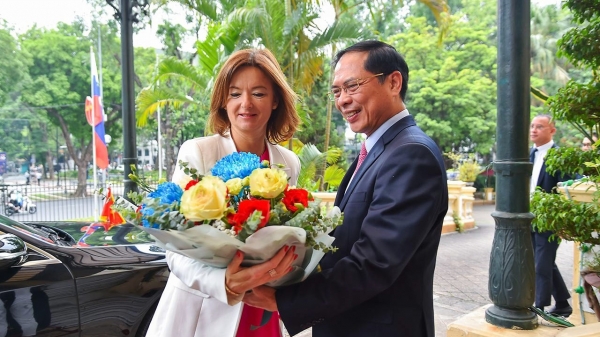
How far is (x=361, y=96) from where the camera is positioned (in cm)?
166

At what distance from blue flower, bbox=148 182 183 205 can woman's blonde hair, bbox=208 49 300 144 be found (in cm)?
85

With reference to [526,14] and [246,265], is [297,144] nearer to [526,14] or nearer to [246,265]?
[526,14]

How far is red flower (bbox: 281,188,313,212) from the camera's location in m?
1.27

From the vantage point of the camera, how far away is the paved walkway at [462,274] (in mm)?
5063

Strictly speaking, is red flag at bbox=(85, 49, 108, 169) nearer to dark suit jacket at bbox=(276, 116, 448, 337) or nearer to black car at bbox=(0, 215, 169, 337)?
black car at bbox=(0, 215, 169, 337)

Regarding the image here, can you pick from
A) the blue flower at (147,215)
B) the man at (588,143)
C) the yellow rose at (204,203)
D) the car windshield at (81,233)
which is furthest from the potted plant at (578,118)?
the car windshield at (81,233)

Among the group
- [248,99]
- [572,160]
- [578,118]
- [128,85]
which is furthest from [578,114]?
[128,85]

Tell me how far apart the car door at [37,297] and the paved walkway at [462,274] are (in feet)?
6.97

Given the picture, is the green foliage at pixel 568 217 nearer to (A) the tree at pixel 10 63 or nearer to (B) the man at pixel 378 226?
(B) the man at pixel 378 226

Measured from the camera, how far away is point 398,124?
165 cm

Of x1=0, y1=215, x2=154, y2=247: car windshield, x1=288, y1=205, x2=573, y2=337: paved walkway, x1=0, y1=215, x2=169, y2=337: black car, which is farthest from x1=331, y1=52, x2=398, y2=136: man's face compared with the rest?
x1=288, y1=205, x2=573, y2=337: paved walkway

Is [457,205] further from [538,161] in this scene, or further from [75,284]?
[75,284]

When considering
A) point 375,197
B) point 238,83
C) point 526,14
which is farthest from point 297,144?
point 375,197

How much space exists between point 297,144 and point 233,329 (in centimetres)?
732
